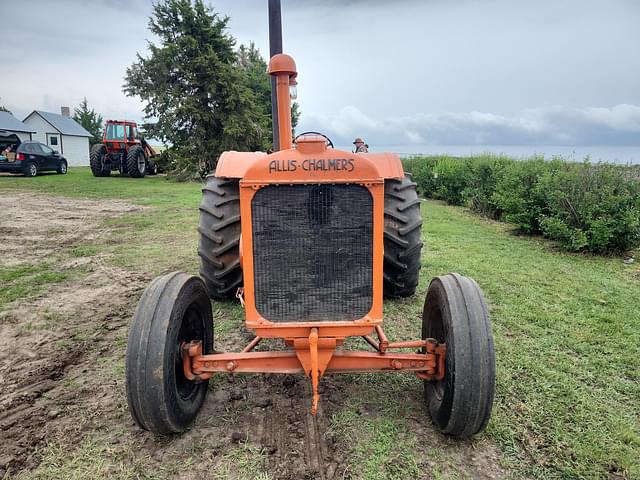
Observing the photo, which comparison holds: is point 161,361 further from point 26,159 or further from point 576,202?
point 26,159

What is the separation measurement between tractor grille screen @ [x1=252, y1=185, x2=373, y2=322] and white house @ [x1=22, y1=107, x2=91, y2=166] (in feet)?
140

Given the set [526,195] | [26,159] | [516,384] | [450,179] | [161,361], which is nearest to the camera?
[161,361]

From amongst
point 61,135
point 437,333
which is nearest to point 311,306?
point 437,333

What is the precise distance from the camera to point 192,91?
797 inches

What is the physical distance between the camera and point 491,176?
11.5 meters

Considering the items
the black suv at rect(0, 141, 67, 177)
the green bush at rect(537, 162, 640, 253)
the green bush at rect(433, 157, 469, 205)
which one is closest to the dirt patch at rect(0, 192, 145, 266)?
the black suv at rect(0, 141, 67, 177)

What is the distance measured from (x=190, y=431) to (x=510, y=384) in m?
2.16

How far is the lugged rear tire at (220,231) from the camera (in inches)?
154

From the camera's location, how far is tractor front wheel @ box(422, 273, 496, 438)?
2.41m

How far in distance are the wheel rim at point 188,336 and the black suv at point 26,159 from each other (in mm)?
21148

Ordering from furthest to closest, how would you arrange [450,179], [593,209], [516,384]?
1. [450,179]
2. [593,209]
3. [516,384]

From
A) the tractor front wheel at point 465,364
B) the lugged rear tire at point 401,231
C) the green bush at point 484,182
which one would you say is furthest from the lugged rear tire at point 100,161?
the tractor front wheel at point 465,364

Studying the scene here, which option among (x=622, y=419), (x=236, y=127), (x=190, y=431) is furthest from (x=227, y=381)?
(x=236, y=127)

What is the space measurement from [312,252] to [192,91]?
19.7 metres
